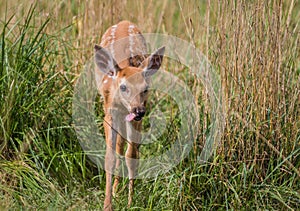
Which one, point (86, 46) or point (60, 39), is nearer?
point (60, 39)

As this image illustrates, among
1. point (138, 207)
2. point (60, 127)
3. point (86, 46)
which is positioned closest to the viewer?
point (138, 207)

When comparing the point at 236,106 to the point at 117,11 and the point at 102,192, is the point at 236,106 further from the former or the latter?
the point at 117,11

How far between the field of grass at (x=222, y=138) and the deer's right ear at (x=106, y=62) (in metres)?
0.56

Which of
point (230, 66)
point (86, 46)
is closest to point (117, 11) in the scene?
point (86, 46)

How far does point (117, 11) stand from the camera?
20.6 feet

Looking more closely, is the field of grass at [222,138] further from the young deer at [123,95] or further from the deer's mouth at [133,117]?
the deer's mouth at [133,117]

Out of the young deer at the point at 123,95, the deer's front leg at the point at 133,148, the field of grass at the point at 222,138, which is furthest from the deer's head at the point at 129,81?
the field of grass at the point at 222,138

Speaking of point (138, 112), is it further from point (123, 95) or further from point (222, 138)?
point (222, 138)

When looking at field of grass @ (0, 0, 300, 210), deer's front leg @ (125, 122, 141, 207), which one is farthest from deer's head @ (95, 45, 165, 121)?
field of grass @ (0, 0, 300, 210)

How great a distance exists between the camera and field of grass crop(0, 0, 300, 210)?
14.6 ft

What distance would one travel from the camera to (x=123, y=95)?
15.8 feet

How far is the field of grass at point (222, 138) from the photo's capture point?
4.45 m

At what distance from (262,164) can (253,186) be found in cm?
22

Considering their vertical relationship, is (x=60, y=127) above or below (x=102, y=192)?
above
